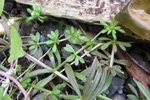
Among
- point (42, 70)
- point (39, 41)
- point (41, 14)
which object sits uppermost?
point (41, 14)

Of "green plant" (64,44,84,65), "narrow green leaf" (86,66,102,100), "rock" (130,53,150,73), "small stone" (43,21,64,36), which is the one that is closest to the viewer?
"narrow green leaf" (86,66,102,100)

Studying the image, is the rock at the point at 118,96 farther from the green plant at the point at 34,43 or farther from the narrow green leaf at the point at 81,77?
the green plant at the point at 34,43

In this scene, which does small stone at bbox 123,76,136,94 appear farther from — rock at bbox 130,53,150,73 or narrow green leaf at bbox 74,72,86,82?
narrow green leaf at bbox 74,72,86,82

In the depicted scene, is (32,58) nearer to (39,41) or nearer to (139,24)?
(39,41)

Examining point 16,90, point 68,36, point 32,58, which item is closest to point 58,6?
point 68,36

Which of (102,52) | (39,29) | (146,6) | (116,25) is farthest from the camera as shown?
(39,29)

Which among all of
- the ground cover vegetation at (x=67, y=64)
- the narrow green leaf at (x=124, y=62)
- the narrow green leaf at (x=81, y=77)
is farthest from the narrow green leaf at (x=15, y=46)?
the narrow green leaf at (x=124, y=62)

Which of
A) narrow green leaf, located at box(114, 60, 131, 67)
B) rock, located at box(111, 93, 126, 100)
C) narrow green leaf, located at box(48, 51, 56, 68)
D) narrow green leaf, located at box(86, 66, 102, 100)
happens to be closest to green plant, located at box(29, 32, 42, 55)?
narrow green leaf, located at box(48, 51, 56, 68)
